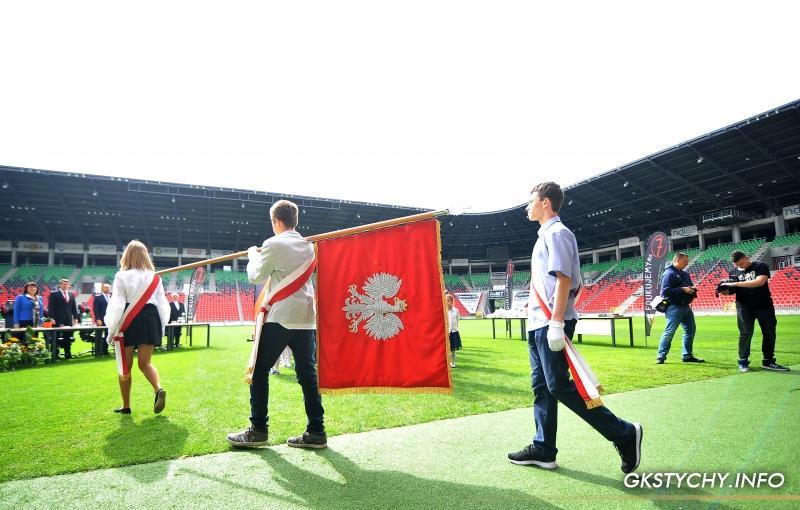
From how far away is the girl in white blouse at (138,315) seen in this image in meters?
4.44

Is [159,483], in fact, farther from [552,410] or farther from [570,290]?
[570,290]

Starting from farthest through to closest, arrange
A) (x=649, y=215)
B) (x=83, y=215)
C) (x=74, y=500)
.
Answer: (x=649, y=215) → (x=83, y=215) → (x=74, y=500)

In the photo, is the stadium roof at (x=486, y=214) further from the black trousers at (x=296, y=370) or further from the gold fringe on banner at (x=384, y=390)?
the black trousers at (x=296, y=370)

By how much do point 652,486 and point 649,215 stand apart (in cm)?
4460

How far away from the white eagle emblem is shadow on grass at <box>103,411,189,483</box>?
159 cm

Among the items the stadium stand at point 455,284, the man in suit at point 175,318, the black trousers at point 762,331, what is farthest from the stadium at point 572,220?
the black trousers at point 762,331

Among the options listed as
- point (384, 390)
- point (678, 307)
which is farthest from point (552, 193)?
point (678, 307)

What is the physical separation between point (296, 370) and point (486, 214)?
46007 mm

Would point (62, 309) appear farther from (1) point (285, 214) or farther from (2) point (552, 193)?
(2) point (552, 193)

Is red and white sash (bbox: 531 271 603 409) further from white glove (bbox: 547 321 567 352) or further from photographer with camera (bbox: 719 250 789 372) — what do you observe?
photographer with camera (bbox: 719 250 789 372)

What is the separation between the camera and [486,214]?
47969 mm

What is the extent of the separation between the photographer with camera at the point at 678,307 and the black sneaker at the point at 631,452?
5.82 meters

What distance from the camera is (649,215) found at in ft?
135

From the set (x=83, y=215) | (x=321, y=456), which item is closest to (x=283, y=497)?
(x=321, y=456)
